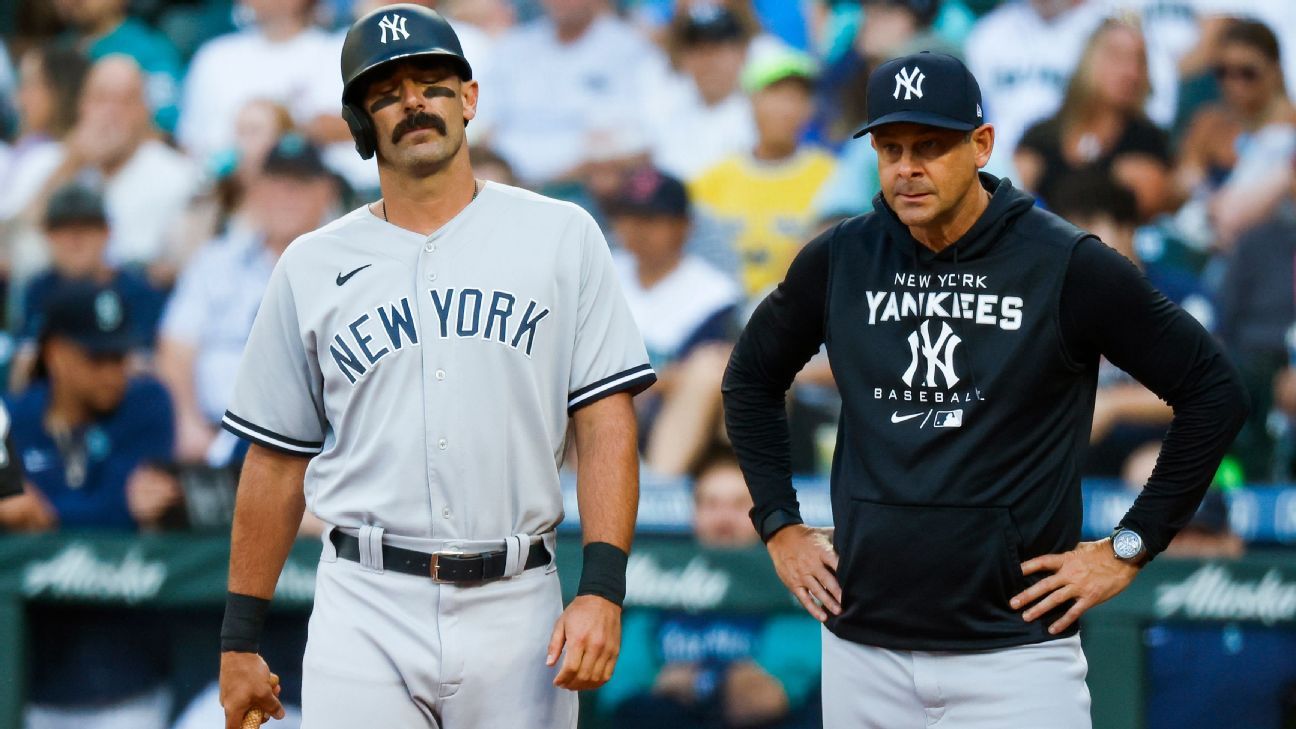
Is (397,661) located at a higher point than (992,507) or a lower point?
lower

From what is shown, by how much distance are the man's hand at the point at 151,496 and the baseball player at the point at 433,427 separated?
11.2 feet

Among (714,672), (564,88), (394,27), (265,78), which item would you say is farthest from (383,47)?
(265,78)

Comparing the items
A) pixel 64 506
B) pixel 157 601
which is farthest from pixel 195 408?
pixel 157 601

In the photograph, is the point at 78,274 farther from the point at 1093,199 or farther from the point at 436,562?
the point at 436,562

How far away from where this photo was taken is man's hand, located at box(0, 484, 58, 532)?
19.9ft

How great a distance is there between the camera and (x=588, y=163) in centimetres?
645

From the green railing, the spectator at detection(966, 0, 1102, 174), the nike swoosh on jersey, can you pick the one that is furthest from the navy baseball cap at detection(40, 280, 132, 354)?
the nike swoosh on jersey

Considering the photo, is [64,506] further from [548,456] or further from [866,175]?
[548,456]

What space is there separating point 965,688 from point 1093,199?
11.8 ft

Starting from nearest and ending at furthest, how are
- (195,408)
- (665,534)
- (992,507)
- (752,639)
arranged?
(992,507) < (752,639) < (665,534) < (195,408)

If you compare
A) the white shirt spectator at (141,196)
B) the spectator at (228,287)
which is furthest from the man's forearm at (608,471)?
the white shirt spectator at (141,196)

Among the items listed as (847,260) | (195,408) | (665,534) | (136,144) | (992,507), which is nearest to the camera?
(992,507)

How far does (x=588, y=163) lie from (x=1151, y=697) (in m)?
3.09

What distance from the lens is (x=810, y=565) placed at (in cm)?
286
